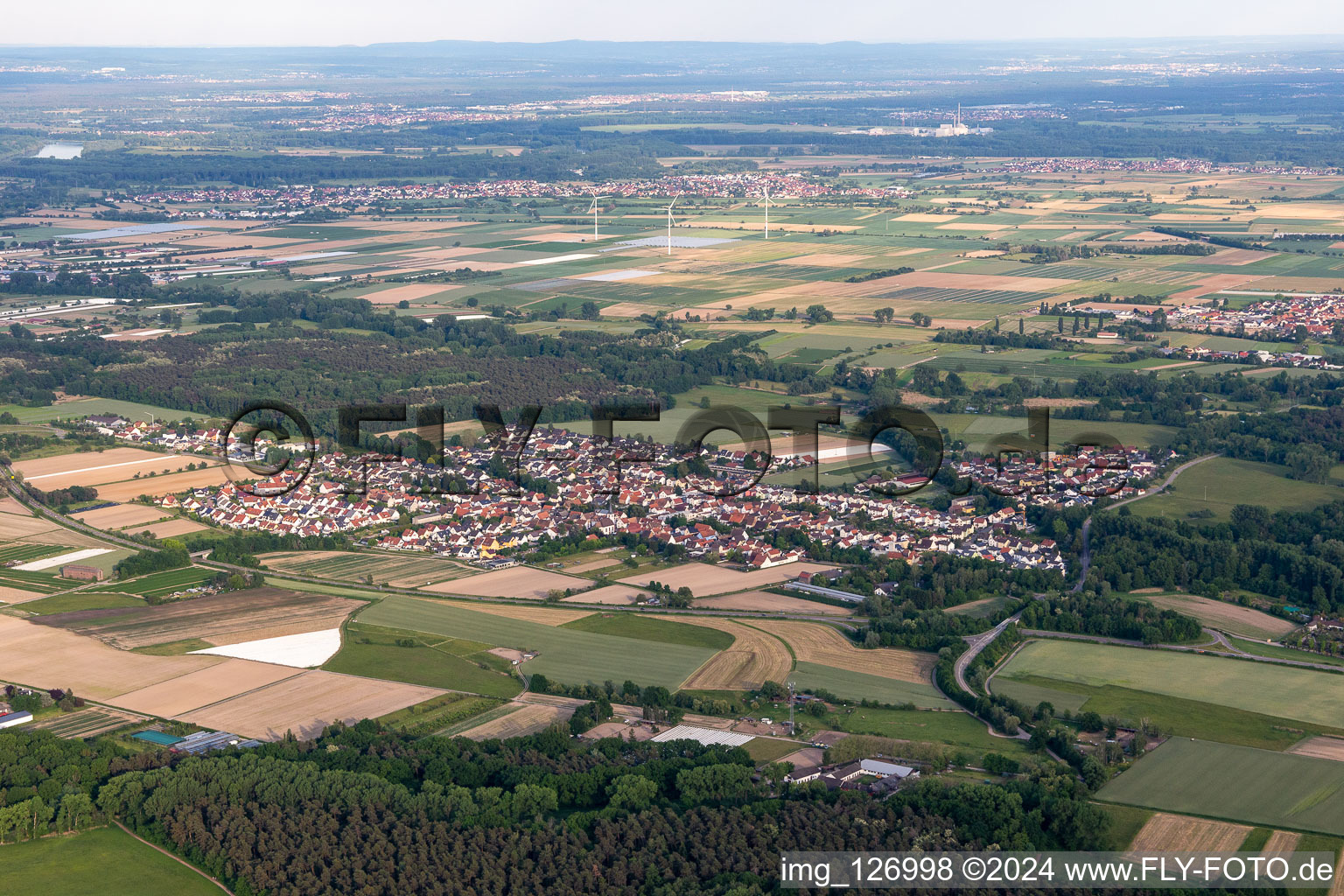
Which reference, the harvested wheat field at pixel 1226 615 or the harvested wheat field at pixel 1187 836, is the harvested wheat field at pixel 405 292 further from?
the harvested wheat field at pixel 1187 836

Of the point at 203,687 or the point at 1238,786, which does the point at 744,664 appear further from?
the point at 203,687

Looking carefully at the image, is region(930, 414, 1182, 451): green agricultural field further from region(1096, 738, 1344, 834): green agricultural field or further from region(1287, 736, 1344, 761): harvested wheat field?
region(1096, 738, 1344, 834): green agricultural field

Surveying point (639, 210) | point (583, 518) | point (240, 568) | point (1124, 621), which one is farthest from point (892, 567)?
point (639, 210)

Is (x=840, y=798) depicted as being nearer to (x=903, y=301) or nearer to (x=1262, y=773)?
(x=1262, y=773)

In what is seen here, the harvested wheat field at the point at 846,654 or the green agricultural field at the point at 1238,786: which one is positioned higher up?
the green agricultural field at the point at 1238,786

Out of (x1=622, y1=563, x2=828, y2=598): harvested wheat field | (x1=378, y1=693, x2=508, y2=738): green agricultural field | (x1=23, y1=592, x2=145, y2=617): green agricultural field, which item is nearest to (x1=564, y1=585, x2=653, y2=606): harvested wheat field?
(x1=622, y1=563, x2=828, y2=598): harvested wheat field

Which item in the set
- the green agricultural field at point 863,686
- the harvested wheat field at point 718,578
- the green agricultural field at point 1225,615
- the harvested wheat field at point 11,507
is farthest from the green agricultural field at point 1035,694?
the harvested wheat field at point 11,507
